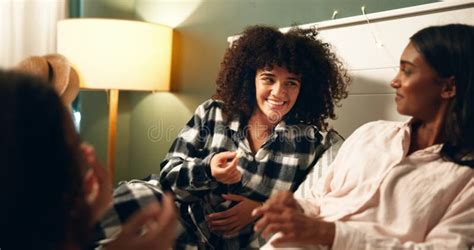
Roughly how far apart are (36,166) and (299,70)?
91 centimetres

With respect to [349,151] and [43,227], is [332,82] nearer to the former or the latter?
[349,151]

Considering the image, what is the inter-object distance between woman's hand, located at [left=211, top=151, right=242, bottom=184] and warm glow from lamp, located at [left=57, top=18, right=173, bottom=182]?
842mm

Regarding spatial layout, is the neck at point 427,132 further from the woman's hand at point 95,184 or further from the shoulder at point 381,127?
the woman's hand at point 95,184

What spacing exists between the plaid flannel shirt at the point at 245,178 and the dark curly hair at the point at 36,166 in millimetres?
616

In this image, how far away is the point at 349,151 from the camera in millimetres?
978

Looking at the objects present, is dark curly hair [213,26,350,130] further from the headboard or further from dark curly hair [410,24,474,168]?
dark curly hair [410,24,474,168]

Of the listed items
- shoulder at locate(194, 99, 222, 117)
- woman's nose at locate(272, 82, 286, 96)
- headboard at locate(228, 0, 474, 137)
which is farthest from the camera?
shoulder at locate(194, 99, 222, 117)

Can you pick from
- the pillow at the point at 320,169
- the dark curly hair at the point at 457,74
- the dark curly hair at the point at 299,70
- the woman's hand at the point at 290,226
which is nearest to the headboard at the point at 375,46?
the dark curly hair at the point at 299,70

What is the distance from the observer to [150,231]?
58 cm

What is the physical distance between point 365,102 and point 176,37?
1.11m

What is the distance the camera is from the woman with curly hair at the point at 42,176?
479 mm

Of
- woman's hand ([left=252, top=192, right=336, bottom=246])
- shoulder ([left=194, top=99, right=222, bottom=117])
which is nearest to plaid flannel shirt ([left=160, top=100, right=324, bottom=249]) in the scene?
shoulder ([left=194, top=99, right=222, bottom=117])

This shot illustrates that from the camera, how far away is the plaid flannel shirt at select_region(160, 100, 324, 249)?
117 cm

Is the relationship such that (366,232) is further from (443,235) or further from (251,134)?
(251,134)
